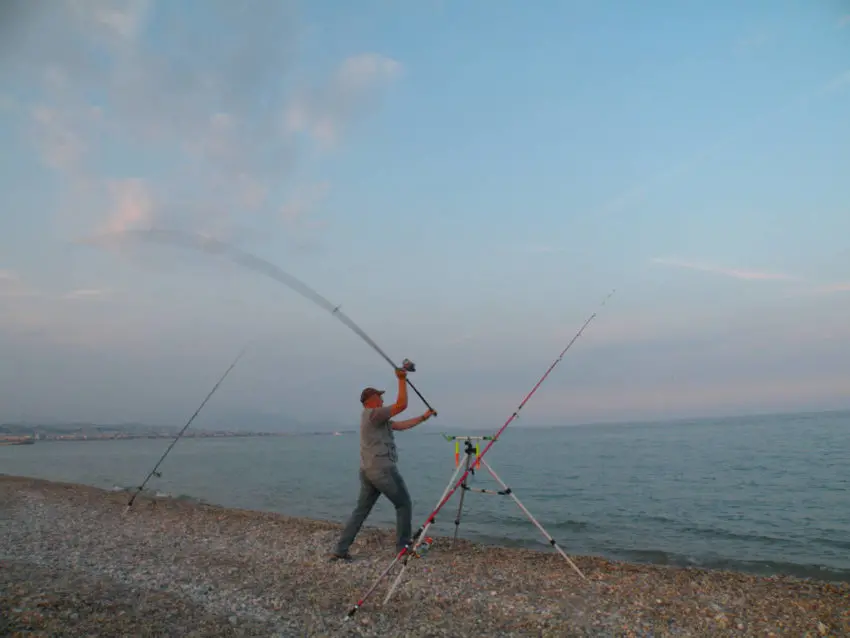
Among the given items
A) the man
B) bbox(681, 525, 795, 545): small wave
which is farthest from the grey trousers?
bbox(681, 525, 795, 545): small wave

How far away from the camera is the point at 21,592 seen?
6.30m

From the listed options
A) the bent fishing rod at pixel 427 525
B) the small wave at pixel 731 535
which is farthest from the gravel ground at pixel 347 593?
the small wave at pixel 731 535

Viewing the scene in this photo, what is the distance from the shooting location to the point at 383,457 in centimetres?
825

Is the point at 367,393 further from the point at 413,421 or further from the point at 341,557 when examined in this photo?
the point at 341,557

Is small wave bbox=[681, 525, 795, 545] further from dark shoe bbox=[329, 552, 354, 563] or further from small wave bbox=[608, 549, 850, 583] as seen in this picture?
dark shoe bbox=[329, 552, 354, 563]

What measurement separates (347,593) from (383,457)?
189 centimetres

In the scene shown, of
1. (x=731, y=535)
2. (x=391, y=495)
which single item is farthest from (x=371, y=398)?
(x=731, y=535)

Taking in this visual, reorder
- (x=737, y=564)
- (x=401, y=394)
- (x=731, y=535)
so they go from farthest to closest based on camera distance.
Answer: (x=731, y=535), (x=737, y=564), (x=401, y=394)

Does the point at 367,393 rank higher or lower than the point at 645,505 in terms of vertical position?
higher

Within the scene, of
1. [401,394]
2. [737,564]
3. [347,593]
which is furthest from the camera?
[737,564]

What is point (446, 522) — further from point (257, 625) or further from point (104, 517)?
point (257, 625)

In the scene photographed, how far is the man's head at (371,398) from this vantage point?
8.60 metres

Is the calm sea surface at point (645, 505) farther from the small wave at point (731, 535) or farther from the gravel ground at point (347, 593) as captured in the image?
the gravel ground at point (347, 593)

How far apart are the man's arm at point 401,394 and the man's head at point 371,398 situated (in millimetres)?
540
